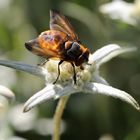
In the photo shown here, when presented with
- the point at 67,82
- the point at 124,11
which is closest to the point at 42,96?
the point at 67,82

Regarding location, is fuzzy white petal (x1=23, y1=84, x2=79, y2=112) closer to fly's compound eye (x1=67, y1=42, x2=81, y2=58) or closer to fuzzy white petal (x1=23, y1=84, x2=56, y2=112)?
fuzzy white petal (x1=23, y1=84, x2=56, y2=112)

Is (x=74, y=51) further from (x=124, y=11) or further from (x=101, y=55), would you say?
(x=124, y=11)

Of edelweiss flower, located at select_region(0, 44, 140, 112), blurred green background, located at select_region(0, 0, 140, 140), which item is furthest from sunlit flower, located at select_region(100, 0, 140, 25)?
edelweiss flower, located at select_region(0, 44, 140, 112)

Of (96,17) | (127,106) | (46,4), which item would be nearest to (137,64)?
(127,106)

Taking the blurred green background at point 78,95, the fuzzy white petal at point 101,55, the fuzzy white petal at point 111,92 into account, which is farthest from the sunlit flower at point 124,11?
the fuzzy white petal at point 111,92

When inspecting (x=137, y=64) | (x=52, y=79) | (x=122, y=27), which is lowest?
(x=52, y=79)

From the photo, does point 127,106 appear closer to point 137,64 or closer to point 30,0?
point 137,64

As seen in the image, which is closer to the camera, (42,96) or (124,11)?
(42,96)
